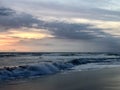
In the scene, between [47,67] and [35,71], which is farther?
[47,67]

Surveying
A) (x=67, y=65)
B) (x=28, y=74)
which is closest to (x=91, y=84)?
(x=28, y=74)

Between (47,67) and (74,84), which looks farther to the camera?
(47,67)

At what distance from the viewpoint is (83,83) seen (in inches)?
634

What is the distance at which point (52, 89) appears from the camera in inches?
558

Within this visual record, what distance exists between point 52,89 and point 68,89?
711mm

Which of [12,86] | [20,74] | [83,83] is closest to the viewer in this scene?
[12,86]

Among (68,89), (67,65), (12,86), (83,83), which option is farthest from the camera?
(67,65)

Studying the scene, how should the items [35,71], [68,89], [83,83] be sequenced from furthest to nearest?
[35,71]
[83,83]
[68,89]

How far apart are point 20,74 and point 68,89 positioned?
22.7ft

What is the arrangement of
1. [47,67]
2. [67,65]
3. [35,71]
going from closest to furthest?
1. [35,71]
2. [47,67]
3. [67,65]

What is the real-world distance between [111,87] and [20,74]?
731cm

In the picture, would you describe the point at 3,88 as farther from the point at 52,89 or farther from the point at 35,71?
the point at 35,71

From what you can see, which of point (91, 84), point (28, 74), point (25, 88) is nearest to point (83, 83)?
point (91, 84)

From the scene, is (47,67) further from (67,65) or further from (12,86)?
(12,86)
